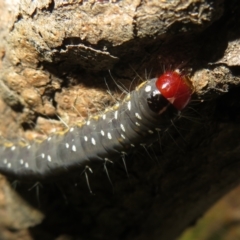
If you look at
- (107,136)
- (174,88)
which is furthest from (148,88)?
(107,136)

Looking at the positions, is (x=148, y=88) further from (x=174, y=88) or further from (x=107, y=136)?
(x=107, y=136)

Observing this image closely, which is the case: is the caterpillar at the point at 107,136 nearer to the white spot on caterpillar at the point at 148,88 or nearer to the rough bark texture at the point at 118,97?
the white spot on caterpillar at the point at 148,88

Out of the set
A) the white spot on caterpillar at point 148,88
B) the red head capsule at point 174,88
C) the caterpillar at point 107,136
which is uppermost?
the red head capsule at point 174,88

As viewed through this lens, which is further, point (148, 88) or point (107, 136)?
point (107, 136)

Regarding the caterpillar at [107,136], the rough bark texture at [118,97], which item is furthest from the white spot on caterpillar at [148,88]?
the rough bark texture at [118,97]

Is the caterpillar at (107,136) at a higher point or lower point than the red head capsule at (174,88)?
lower

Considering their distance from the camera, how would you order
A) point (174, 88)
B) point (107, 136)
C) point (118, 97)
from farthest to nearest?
point (118, 97) → point (107, 136) → point (174, 88)

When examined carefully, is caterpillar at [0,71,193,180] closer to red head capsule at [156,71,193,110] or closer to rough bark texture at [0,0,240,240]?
red head capsule at [156,71,193,110]

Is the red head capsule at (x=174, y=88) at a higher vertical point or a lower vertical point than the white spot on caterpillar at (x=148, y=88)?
higher

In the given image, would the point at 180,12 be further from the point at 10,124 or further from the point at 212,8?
the point at 10,124
